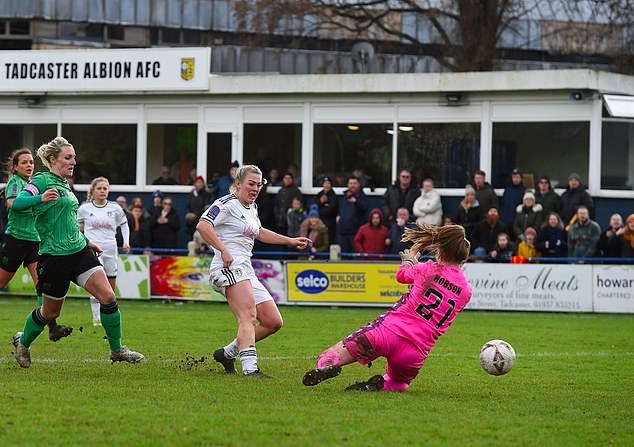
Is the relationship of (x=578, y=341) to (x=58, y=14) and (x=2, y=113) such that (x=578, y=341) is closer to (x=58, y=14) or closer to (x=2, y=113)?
(x=2, y=113)

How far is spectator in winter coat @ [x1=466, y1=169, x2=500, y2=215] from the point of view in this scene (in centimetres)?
2369

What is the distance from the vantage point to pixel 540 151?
2562cm

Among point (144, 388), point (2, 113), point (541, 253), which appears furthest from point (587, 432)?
point (2, 113)

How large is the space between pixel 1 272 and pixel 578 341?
24.4 feet

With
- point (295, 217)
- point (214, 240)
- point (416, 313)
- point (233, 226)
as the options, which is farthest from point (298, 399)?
point (295, 217)

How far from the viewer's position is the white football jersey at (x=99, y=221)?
17406 mm

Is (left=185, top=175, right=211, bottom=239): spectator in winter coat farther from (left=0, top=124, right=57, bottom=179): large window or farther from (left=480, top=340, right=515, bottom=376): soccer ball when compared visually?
(left=480, top=340, right=515, bottom=376): soccer ball

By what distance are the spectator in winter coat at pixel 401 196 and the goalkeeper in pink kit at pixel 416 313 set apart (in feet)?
46.7

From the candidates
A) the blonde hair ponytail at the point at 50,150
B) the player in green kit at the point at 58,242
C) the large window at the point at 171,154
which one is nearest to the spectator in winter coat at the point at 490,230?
the large window at the point at 171,154

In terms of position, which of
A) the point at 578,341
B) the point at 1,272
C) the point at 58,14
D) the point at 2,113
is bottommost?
the point at 578,341

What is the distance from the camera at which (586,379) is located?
38.2 feet

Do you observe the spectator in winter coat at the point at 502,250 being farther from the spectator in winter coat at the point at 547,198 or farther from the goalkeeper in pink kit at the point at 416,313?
the goalkeeper in pink kit at the point at 416,313

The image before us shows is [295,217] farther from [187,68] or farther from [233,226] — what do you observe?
[233,226]

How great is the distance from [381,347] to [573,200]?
14430mm
